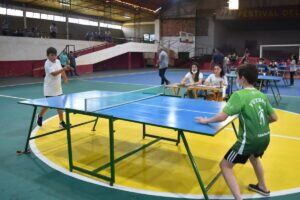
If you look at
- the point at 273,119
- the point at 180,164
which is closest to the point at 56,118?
the point at 180,164

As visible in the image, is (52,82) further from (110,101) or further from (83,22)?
(83,22)

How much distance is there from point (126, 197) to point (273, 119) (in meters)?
2.00

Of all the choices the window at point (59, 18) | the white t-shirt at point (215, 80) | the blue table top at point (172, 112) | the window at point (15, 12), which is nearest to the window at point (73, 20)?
the window at point (59, 18)

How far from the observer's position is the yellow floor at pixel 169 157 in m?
3.97

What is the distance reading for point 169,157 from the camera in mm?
4898

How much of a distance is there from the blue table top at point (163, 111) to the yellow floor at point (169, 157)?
3.09 feet

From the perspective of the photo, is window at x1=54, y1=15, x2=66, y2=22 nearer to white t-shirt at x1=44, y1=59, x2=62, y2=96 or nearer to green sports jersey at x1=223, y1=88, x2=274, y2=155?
white t-shirt at x1=44, y1=59, x2=62, y2=96

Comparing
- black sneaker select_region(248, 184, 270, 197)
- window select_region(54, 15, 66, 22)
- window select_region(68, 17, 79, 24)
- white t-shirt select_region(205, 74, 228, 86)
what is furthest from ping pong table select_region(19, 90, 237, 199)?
window select_region(68, 17, 79, 24)

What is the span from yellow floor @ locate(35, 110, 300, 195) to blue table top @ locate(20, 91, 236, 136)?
942 mm

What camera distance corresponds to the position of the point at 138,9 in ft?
102

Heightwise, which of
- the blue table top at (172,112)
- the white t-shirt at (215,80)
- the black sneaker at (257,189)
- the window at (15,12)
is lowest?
the black sneaker at (257,189)

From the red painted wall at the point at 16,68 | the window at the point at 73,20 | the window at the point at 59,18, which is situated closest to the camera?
the red painted wall at the point at 16,68

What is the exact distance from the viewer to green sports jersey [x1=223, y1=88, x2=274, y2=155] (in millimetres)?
3018

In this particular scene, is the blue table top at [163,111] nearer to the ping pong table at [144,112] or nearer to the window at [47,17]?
the ping pong table at [144,112]
